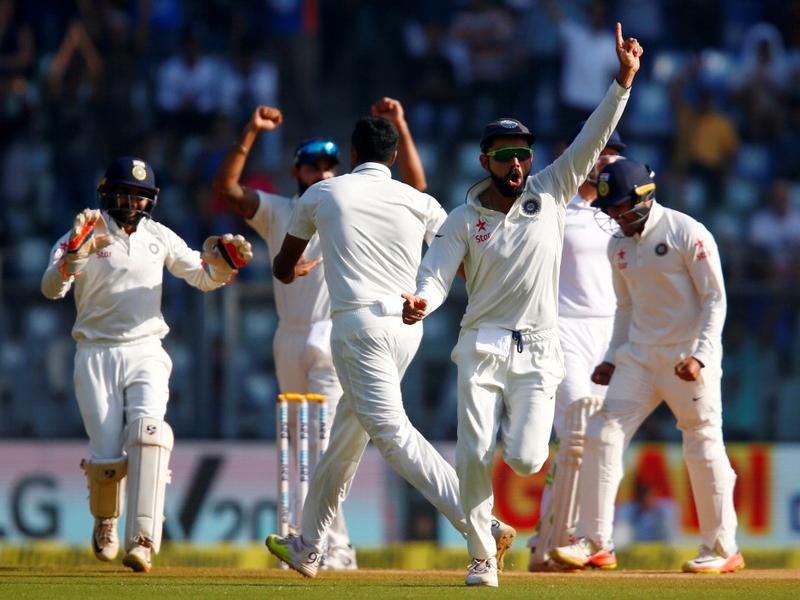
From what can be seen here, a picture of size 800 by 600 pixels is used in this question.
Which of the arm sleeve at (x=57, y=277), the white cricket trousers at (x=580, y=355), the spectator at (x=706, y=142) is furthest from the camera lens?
the spectator at (x=706, y=142)

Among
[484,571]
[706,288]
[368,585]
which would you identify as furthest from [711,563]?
[368,585]

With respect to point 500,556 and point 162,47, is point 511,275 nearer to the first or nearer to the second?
point 500,556

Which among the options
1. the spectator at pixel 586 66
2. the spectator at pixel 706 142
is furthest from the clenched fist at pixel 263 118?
the spectator at pixel 706 142

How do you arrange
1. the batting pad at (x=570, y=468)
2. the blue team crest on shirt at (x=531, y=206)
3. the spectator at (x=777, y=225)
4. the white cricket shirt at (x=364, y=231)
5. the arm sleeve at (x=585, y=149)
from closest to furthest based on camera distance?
the arm sleeve at (x=585, y=149) → the blue team crest on shirt at (x=531, y=206) → the white cricket shirt at (x=364, y=231) → the batting pad at (x=570, y=468) → the spectator at (x=777, y=225)

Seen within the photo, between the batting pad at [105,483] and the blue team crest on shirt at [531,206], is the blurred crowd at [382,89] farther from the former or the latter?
the blue team crest on shirt at [531,206]

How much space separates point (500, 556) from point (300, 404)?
179cm

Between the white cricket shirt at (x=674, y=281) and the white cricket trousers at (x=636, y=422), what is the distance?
130mm

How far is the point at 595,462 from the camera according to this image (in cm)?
895

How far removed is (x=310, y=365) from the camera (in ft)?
31.4

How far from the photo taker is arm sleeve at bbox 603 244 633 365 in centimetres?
900

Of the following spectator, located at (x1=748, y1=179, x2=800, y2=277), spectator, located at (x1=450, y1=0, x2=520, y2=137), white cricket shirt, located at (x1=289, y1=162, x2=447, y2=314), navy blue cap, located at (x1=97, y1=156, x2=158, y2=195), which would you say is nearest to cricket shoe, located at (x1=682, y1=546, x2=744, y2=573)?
white cricket shirt, located at (x1=289, y1=162, x2=447, y2=314)

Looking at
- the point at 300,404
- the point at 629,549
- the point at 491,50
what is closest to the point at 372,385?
the point at 300,404

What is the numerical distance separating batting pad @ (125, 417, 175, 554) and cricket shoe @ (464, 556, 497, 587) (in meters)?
1.88

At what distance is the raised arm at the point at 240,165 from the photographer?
945 cm
